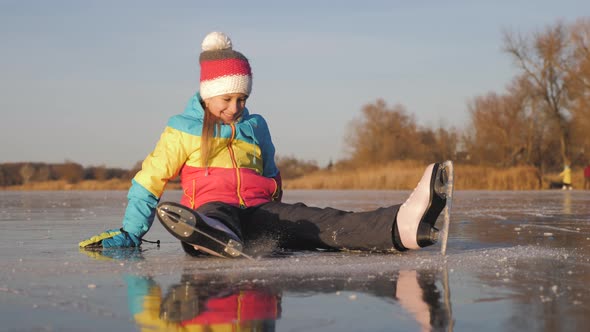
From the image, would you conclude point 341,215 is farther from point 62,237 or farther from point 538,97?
point 538,97

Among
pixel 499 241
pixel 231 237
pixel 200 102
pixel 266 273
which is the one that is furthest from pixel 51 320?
pixel 499 241

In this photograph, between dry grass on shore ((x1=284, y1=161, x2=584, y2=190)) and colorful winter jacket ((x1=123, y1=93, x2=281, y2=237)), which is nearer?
colorful winter jacket ((x1=123, y1=93, x2=281, y2=237))

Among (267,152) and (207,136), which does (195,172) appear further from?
(267,152)

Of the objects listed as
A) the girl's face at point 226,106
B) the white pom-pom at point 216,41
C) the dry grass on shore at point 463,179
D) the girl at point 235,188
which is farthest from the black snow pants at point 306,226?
the dry grass on shore at point 463,179

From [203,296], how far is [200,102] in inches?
80.0

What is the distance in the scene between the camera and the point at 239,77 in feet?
13.0

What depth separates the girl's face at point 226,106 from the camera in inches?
153

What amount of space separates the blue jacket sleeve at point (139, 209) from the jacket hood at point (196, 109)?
1.60 ft

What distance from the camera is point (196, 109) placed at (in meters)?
3.89

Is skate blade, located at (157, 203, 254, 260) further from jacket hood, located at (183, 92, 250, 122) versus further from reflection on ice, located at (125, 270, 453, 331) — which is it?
jacket hood, located at (183, 92, 250, 122)

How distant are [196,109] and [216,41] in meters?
0.42

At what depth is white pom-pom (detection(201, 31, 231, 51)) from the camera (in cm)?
403

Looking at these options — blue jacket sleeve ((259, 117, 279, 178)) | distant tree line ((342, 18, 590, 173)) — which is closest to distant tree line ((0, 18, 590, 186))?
distant tree line ((342, 18, 590, 173))

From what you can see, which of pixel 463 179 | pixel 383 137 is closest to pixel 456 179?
pixel 463 179
